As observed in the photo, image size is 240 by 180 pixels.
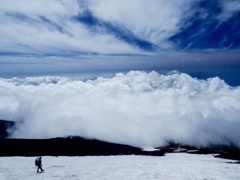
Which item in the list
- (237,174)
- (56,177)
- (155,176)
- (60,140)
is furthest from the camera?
(60,140)

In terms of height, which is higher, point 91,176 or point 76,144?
point 76,144

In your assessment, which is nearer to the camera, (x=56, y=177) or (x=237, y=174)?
(x=56, y=177)

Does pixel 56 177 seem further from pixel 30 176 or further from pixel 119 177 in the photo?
pixel 119 177

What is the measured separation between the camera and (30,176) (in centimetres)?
3400

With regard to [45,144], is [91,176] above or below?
below

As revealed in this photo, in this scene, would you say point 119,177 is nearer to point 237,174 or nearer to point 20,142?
point 237,174

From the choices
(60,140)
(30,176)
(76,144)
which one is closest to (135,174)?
(30,176)

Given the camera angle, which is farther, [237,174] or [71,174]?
[237,174]

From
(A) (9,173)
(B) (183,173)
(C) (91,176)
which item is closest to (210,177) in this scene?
(B) (183,173)

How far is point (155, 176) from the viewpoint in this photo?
35.8 metres

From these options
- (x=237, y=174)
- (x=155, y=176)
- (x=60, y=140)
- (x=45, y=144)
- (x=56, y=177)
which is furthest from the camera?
(x=60, y=140)

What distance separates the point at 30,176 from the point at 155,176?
59.2ft

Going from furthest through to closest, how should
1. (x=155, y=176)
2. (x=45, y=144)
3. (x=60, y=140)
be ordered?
(x=60, y=140), (x=45, y=144), (x=155, y=176)

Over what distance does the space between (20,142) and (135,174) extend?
291 feet
